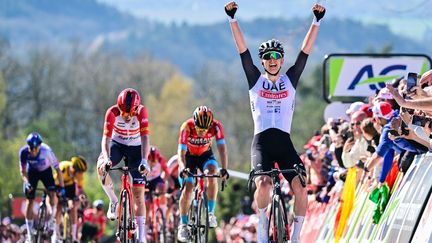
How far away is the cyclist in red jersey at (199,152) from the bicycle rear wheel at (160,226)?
4.55m

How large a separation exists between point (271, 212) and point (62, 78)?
114081mm

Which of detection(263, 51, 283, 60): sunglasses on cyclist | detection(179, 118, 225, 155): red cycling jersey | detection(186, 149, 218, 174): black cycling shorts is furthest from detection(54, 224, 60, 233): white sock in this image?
detection(263, 51, 283, 60): sunglasses on cyclist

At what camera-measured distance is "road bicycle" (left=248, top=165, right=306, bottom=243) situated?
47.7 ft

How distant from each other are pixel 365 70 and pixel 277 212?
40.3 feet

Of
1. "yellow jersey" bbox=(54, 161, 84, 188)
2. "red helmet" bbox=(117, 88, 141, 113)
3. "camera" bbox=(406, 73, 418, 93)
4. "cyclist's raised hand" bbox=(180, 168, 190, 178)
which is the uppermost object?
"camera" bbox=(406, 73, 418, 93)

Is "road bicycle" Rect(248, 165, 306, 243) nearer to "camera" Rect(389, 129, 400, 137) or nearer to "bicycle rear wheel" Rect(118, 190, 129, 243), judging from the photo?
"camera" Rect(389, 129, 400, 137)

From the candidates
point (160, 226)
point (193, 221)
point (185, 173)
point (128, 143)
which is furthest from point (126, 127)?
point (160, 226)

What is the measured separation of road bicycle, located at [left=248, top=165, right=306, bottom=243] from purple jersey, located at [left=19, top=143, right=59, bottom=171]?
8.75 metres

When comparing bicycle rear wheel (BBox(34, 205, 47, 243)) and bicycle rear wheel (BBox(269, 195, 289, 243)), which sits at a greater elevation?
bicycle rear wheel (BBox(269, 195, 289, 243))

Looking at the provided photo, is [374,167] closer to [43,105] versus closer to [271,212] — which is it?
[271,212]

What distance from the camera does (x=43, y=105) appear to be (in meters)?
120

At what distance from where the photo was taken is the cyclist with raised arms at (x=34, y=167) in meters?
22.6

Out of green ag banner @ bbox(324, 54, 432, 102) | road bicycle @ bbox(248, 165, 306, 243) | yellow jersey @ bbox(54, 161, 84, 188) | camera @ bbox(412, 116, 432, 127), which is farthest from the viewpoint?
yellow jersey @ bbox(54, 161, 84, 188)

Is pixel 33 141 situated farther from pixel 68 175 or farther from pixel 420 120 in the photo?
pixel 420 120
